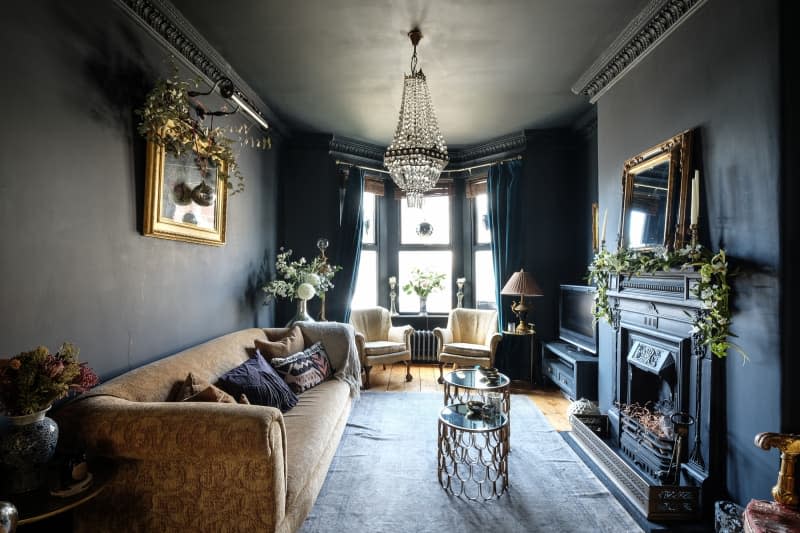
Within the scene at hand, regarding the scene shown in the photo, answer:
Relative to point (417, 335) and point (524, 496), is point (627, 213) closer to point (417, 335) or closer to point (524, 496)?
point (524, 496)

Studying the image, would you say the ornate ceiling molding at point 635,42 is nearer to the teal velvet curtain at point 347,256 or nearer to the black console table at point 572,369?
the black console table at point 572,369

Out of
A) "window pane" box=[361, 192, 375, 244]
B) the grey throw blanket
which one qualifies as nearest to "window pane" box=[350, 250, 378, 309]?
"window pane" box=[361, 192, 375, 244]

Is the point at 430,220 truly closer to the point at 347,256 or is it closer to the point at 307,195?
the point at 347,256

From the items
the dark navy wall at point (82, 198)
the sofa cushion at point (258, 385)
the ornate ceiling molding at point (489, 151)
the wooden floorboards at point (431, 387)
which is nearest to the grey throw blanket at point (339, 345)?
the sofa cushion at point (258, 385)

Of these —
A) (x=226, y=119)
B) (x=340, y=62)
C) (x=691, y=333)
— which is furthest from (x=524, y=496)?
(x=226, y=119)

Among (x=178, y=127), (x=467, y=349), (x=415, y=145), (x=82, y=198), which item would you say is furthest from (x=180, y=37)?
(x=467, y=349)

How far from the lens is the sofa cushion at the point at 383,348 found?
4.67 metres

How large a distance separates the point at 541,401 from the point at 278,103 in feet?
14.1

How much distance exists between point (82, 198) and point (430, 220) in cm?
452

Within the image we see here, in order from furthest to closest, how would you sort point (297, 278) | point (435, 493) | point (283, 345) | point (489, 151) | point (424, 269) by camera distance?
point (424, 269)
point (489, 151)
point (297, 278)
point (283, 345)
point (435, 493)

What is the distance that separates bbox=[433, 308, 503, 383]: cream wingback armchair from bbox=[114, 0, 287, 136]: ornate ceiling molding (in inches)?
140

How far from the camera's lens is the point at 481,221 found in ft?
18.9

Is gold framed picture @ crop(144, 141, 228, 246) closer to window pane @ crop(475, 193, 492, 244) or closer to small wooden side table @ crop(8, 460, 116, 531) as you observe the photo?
small wooden side table @ crop(8, 460, 116, 531)

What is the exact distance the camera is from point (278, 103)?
13.6 ft
